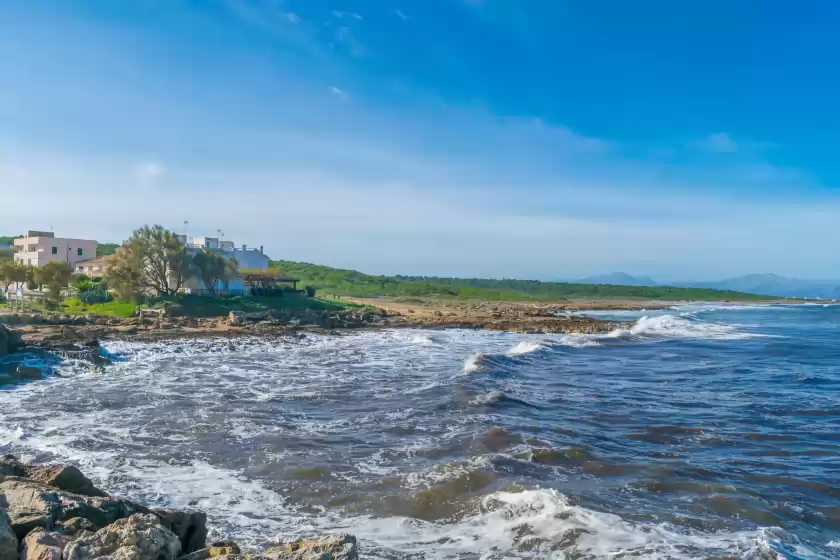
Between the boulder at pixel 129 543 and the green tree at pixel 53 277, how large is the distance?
42.6 metres

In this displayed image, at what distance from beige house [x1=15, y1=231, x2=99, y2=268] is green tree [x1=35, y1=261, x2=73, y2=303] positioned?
1874 centimetres

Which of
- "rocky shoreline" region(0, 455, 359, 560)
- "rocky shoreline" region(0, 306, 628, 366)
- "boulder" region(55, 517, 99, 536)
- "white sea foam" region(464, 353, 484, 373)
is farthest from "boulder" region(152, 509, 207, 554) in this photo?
"white sea foam" region(464, 353, 484, 373)

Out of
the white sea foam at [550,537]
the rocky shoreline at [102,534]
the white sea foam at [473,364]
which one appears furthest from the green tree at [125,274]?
the white sea foam at [550,537]

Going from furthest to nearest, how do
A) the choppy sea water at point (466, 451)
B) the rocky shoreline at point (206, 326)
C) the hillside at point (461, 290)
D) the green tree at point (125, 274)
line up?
the hillside at point (461, 290) < the green tree at point (125, 274) < the rocky shoreline at point (206, 326) < the choppy sea water at point (466, 451)

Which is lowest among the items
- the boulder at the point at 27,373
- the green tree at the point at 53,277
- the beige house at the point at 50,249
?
the boulder at the point at 27,373

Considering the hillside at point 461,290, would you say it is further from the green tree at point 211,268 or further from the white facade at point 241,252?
the green tree at point 211,268

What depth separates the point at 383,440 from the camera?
543 inches

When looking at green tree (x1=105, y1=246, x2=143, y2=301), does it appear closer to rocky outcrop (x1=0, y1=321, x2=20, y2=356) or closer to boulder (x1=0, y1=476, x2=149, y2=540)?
rocky outcrop (x1=0, y1=321, x2=20, y2=356)

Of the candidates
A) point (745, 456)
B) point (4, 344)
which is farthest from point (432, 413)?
point (4, 344)

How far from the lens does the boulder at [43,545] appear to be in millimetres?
5633

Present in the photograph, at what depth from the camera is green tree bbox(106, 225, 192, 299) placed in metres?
44.7

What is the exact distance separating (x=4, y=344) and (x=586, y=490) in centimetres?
2351

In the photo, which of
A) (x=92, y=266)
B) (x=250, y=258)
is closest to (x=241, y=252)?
(x=250, y=258)

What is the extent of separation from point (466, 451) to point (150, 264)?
134 feet
